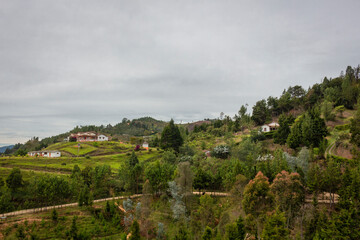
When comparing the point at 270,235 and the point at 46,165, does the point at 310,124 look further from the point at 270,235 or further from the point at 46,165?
the point at 46,165

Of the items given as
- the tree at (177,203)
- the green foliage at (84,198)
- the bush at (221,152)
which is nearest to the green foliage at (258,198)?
the tree at (177,203)

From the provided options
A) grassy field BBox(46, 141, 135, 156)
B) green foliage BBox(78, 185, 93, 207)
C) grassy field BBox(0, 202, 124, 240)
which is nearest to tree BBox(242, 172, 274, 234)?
grassy field BBox(0, 202, 124, 240)

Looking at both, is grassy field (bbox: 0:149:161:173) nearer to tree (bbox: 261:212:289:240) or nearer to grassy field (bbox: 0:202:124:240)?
grassy field (bbox: 0:202:124:240)

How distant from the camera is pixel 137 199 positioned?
3716 cm

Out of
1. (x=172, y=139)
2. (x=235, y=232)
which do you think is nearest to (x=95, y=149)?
(x=172, y=139)

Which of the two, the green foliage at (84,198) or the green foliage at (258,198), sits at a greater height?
the green foliage at (258,198)

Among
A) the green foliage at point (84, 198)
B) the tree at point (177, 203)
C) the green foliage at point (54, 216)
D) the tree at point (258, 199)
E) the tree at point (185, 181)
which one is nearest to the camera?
the tree at point (258, 199)

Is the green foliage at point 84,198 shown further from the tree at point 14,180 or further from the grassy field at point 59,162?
the grassy field at point 59,162

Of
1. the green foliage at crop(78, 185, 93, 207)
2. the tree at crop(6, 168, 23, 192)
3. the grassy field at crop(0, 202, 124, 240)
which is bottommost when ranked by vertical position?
the grassy field at crop(0, 202, 124, 240)

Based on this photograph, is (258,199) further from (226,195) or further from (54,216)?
(54,216)

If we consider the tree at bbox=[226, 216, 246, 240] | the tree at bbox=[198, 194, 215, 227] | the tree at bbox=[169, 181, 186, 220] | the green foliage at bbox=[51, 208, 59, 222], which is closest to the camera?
the tree at bbox=[226, 216, 246, 240]

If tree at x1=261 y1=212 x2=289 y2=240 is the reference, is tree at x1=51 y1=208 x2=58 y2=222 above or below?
below

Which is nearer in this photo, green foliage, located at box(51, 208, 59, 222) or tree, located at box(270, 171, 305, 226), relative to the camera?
tree, located at box(270, 171, 305, 226)

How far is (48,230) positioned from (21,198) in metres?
10.7
